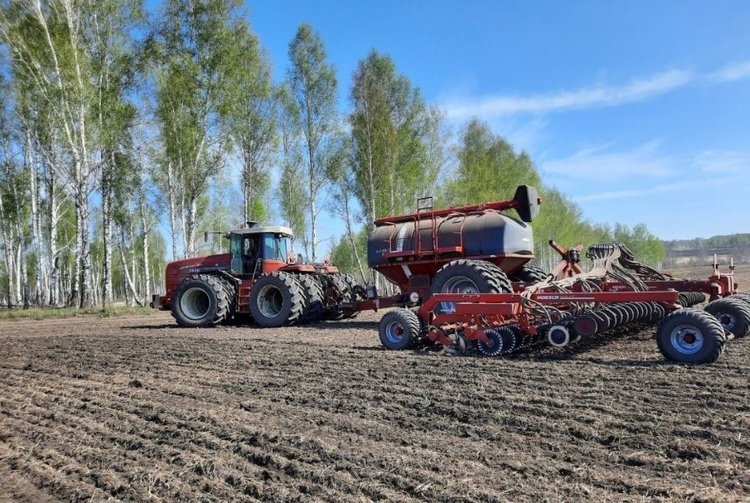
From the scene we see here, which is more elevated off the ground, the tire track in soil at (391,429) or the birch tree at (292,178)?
the birch tree at (292,178)

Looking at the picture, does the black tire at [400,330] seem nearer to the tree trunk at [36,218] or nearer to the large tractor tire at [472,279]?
the large tractor tire at [472,279]

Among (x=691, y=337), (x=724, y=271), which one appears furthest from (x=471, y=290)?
(x=724, y=271)

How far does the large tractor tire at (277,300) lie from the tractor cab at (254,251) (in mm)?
547

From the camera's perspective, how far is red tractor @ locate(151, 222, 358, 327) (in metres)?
12.7

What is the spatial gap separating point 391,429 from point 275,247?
10.1 meters

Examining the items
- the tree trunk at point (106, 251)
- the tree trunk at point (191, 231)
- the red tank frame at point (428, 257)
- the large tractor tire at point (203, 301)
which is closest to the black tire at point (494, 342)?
the red tank frame at point (428, 257)

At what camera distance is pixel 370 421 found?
4.49 meters

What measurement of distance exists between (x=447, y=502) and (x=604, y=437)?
56.0 inches

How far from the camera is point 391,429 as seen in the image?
4.27 m

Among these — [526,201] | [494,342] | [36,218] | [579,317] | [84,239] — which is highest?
[36,218]

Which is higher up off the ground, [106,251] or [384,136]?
[384,136]

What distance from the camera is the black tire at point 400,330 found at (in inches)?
313

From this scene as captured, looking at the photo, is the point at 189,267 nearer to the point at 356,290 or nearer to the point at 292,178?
the point at 356,290

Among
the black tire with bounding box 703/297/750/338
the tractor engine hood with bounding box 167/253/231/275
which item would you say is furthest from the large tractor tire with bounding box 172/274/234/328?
the black tire with bounding box 703/297/750/338
